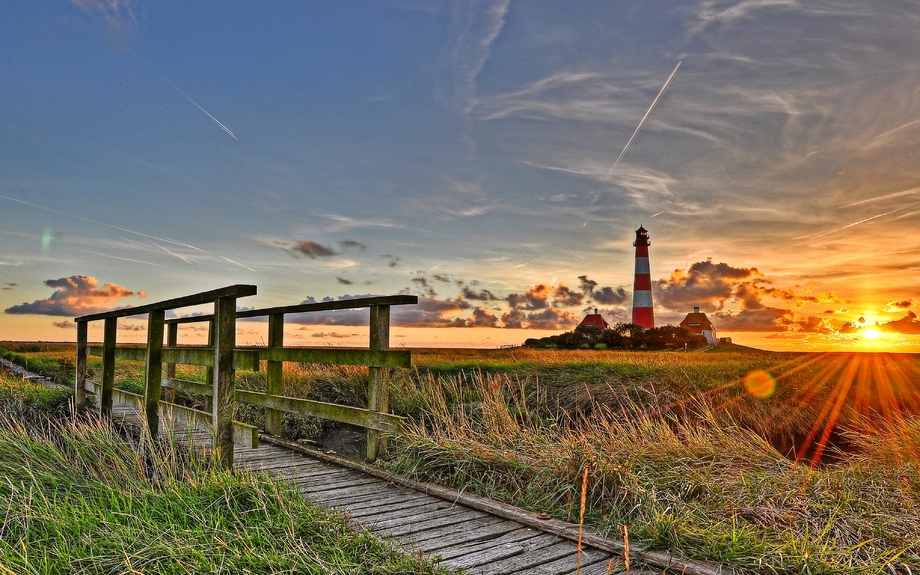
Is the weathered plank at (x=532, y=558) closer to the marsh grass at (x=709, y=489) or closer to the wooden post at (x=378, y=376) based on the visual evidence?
the marsh grass at (x=709, y=489)

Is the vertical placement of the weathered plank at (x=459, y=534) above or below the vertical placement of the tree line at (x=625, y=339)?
below

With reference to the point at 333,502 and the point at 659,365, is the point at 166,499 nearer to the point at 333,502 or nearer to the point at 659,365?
Answer: the point at 333,502

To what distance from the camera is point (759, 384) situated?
12.0m

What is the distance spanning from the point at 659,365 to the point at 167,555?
1167cm

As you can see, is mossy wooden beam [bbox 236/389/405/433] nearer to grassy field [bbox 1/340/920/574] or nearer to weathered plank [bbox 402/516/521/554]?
grassy field [bbox 1/340/920/574]

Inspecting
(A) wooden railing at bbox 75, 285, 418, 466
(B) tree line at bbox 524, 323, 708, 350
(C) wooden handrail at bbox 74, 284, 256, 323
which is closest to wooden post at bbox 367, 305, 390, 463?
(A) wooden railing at bbox 75, 285, 418, 466

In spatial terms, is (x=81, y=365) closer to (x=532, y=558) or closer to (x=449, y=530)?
(x=449, y=530)

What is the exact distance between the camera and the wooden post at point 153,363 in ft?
21.2

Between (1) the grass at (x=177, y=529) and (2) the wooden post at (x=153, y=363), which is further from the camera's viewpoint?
(2) the wooden post at (x=153, y=363)

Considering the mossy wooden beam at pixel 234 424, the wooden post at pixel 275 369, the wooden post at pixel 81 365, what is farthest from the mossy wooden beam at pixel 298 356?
the wooden post at pixel 81 365

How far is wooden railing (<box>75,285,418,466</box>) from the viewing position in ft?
16.8

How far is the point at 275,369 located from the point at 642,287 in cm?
4181

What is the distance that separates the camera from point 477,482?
533cm

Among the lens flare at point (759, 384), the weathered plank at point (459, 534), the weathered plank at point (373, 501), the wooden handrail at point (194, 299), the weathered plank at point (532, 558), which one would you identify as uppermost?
the wooden handrail at point (194, 299)
